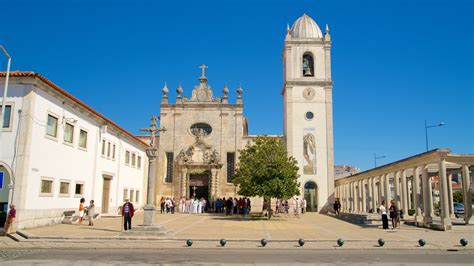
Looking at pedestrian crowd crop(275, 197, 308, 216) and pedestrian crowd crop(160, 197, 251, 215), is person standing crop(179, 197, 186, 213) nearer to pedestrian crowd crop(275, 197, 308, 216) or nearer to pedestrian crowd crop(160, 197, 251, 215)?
pedestrian crowd crop(160, 197, 251, 215)

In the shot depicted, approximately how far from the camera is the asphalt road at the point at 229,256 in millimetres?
10430

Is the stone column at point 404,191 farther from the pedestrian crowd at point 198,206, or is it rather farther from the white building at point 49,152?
the white building at point 49,152

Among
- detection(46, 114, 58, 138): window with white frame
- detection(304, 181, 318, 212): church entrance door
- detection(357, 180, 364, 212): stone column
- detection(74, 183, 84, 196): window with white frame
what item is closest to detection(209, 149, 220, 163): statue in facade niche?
detection(304, 181, 318, 212): church entrance door

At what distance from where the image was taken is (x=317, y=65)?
40562mm

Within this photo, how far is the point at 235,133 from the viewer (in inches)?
1572

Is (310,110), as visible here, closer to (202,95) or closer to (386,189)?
(202,95)

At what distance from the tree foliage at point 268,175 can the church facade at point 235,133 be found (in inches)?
406

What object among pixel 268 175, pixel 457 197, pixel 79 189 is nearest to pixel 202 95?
pixel 268 175

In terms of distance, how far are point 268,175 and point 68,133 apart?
13007 millimetres

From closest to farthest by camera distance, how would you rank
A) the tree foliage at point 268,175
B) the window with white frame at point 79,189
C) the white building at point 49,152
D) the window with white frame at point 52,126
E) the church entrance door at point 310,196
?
the white building at point 49,152, the window with white frame at point 52,126, the window with white frame at point 79,189, the tree foliage at point 268,175, the church entrance door at point 310,196

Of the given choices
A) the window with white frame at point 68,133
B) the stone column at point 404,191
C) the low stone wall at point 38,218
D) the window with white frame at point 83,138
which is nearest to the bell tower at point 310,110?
the stone column at point 404,191

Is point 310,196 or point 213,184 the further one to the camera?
point 310,196

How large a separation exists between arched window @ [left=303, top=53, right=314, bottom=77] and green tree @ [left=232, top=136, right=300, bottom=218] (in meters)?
14.4

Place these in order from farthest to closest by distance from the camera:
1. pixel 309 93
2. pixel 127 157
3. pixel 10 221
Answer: pixel 309 93 → pixel 127 157 → pixel 10 221
